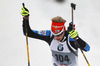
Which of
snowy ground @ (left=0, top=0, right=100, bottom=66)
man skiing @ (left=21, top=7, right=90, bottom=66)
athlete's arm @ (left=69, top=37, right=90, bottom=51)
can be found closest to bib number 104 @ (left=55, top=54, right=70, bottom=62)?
man skiing @ (left=21, top=7, right=90, bottom=66)

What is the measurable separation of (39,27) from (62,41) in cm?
364

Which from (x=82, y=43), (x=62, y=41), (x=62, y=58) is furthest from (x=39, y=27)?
(x=82, y=43)

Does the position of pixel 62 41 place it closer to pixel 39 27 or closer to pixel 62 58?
pixel 62 58

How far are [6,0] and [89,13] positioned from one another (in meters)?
3.53

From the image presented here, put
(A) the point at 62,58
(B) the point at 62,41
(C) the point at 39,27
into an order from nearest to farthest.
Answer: (B) the point at 62,41, (A) the point at 62,58, (C) the point at 39,27

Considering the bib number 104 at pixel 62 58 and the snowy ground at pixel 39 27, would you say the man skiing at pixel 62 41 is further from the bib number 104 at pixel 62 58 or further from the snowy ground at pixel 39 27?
the snowy ground at pixel 39 27

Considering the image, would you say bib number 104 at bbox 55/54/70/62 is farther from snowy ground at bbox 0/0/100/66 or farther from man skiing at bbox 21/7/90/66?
snowy ground at bbox 0/0/100/66

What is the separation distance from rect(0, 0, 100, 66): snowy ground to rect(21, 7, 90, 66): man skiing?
186 cm

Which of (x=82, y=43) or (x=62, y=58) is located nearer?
(x=82, y=43)

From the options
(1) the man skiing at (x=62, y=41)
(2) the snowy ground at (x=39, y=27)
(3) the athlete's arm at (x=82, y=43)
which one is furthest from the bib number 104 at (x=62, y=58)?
(2) the snowy ground at (x=39, y=27)

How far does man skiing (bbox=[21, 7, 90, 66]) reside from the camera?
4527 mm

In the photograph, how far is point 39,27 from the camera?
8250 mm

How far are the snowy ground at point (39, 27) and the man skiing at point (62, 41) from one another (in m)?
1.86

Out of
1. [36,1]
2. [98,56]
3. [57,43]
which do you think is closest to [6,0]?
[36,1]
